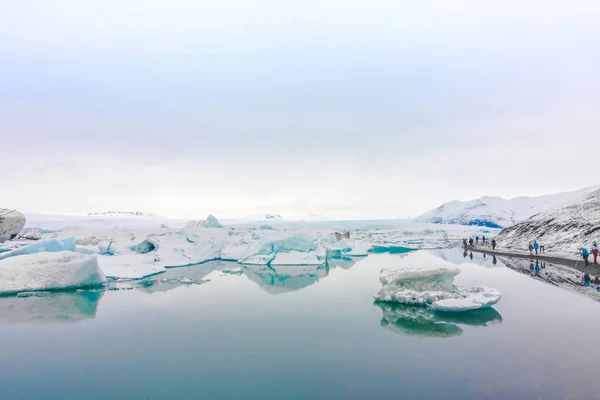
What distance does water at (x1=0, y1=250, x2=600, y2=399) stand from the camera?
468 cm

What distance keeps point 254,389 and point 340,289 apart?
24.1ft

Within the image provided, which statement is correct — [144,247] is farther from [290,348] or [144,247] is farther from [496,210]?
[496,210]

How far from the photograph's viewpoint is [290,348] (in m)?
6.18

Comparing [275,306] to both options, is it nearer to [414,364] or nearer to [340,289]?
[340,289]

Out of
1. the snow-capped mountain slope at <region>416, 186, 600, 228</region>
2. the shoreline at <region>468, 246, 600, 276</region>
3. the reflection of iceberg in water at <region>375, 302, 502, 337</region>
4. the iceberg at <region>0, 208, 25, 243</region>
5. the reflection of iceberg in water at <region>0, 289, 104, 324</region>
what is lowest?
the reflection of iceberg in water at <region>0, 289, 104, 324</region>

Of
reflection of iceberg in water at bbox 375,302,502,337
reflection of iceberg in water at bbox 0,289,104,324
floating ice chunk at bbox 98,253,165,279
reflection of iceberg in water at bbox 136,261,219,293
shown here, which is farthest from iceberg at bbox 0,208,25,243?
reflection of iceberg in water at bbox 375,302,502,337

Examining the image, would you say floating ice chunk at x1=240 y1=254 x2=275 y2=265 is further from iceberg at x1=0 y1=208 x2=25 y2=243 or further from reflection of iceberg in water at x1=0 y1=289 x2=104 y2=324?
iceberg at x1=0 y1=208 x2=25 y2=243

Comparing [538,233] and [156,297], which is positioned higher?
[538,233]

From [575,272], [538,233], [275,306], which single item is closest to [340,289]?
[275,306]

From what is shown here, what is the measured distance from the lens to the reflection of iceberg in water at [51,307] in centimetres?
822

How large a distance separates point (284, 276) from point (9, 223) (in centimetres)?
1657

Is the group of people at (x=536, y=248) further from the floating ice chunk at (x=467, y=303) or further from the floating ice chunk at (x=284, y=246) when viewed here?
the floating ice chunk at (x=467, y=303)

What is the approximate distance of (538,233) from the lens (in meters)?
24.6

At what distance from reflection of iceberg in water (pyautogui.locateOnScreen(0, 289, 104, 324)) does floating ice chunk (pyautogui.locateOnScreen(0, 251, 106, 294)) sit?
31 cm
